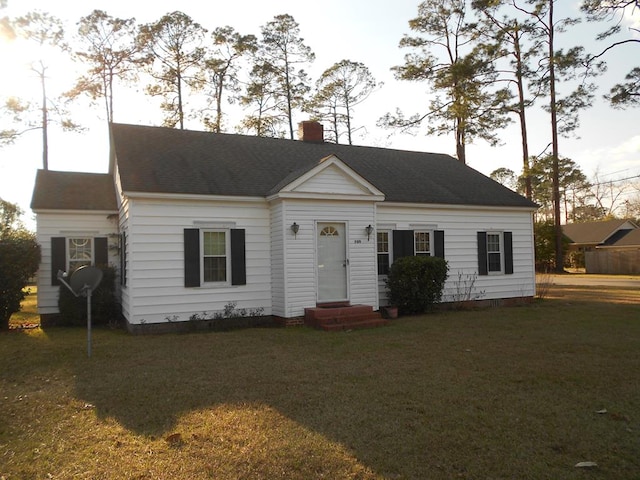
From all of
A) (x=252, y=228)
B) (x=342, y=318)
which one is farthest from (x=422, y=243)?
(x=252, y=228)

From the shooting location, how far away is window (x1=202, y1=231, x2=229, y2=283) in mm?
11961

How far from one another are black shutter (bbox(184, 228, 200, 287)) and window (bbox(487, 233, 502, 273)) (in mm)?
9403

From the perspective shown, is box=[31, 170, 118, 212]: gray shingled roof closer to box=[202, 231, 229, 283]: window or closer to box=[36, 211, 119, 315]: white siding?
box=[36, 211, 119, 315]: white siding

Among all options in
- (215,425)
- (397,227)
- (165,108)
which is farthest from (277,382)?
(165,108)

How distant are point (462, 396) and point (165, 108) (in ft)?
84.8

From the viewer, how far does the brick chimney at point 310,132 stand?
18.1m

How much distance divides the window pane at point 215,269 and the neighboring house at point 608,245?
32371mm

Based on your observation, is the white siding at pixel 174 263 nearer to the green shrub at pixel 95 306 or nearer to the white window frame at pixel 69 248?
the green shrub at pixel 95 306

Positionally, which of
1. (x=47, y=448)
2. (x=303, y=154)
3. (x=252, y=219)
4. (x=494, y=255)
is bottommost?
→ (x=47, y=448)

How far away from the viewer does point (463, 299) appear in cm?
1523

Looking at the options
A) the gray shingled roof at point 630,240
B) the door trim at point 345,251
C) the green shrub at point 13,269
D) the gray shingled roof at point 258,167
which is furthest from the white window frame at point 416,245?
the gray shingled roof at point 630,240

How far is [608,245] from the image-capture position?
41812mm

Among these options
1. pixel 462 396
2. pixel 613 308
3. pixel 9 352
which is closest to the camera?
pixel 462 396

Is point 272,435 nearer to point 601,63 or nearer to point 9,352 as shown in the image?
point 9,352
